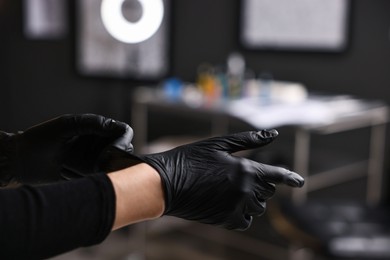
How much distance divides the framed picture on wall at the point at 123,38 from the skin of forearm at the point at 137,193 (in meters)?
2.19

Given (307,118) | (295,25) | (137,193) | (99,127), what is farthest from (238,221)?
(295,25)

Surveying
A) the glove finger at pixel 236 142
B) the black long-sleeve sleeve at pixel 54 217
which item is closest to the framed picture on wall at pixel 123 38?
the glove finger at pixel 236 142

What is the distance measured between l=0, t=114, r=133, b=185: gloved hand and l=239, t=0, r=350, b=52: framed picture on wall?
199cm

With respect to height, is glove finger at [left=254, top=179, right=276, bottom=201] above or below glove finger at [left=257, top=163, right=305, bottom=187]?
below

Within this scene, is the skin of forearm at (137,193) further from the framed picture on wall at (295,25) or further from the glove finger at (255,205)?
the framed picture on wall at (295,25)

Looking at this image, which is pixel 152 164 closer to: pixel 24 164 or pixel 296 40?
pixel 24 164

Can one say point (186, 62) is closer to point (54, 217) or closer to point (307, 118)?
point (307, 118)

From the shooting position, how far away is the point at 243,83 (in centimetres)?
279

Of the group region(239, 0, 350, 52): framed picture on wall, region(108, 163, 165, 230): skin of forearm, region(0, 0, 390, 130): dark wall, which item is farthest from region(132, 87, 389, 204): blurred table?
region(108, 163, 165, 230): skin of forearm

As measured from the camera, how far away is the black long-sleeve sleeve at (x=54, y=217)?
796 mm

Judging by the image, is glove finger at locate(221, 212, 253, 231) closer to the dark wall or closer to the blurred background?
the blurred background

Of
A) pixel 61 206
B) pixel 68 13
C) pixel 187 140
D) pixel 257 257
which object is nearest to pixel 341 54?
pixel 187 140

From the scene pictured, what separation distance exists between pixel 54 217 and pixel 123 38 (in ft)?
8.03

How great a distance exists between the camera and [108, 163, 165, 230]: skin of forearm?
2.87 feet
